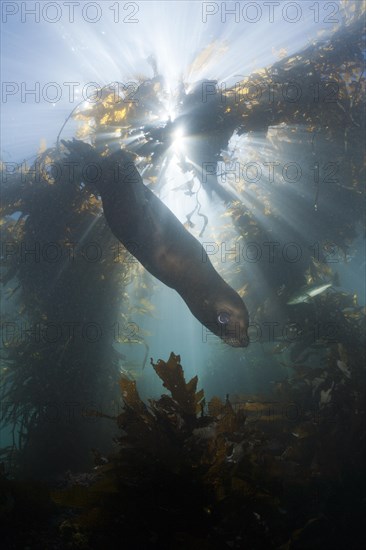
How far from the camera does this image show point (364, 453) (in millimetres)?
3795

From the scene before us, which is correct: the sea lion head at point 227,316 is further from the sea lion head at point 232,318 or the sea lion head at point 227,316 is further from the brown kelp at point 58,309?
the brown kelp at point 58,309

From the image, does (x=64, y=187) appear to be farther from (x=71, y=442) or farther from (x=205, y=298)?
(x=71, y=442)

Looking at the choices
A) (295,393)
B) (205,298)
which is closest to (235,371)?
(295,393)

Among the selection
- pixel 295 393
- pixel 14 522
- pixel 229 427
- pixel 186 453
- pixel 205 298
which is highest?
pixel 205 298

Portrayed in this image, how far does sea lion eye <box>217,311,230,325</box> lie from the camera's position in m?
3.20

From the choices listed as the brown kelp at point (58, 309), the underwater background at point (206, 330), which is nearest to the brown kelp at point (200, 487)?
the underwater background at point (206, 330)

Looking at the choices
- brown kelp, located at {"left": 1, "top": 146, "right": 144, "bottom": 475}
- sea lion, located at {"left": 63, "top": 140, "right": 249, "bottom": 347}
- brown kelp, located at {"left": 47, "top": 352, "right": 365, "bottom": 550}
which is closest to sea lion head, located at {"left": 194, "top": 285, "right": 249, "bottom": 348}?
sea lion, located at {"left": 63, "top": 140, "right": 249, "bottom": 347}

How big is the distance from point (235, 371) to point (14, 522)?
9.97 m

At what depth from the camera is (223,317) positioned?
3209mm

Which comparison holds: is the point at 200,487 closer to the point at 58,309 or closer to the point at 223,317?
the point at 223,317

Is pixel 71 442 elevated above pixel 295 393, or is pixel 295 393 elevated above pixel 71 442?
pixel 295 393

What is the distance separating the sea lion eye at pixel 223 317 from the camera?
3.20 meters

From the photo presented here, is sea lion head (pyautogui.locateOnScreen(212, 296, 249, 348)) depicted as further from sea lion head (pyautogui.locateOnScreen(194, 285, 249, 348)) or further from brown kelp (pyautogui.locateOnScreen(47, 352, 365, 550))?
brown kelp (pyautogui.locateOnScreen(47, 352, 365, 550))

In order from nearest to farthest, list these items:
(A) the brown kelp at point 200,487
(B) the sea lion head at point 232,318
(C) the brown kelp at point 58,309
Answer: (A) the brown kelp at point 200,487 < (B) the sea lion head at point 232,318 < (C) the brown kelp at point 58,309
